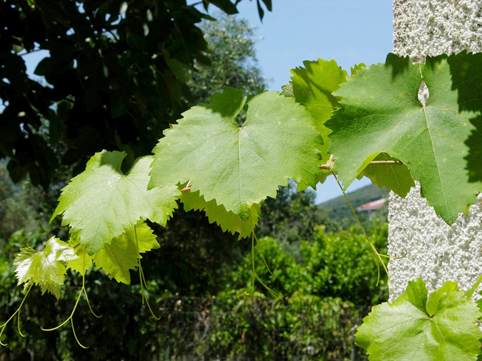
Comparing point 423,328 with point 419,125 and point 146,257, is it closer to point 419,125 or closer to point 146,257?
point 419,125

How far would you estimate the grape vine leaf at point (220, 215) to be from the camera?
0.56 m

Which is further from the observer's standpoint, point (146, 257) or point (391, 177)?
point (146, 257)

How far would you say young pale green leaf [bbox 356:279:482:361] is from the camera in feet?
1.66

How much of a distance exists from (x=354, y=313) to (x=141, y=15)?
503cm

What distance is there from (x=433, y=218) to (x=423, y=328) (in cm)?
44

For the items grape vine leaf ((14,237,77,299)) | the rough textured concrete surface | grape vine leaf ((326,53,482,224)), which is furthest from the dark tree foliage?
grape vine leaf ((326,53,482,224))

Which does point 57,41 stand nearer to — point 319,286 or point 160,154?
point 160,154

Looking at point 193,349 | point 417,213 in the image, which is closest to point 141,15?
point 417,213

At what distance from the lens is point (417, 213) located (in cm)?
97

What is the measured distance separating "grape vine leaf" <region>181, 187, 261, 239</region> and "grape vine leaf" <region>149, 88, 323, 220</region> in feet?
0.40

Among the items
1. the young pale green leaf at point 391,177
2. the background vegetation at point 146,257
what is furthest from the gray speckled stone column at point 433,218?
the background vegetation at point 146,257

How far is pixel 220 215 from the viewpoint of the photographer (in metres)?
0.60

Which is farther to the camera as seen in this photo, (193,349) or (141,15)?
(193,349)

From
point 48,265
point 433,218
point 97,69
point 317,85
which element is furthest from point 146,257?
point 317,85
